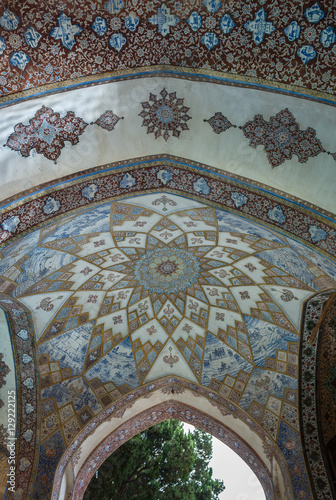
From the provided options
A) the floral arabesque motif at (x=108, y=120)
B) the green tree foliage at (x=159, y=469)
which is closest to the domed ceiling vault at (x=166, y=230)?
the floral arabesque motif at (x=108, y=120)

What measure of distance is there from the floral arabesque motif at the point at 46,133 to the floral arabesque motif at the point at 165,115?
682mm

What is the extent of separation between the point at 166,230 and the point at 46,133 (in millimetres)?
2595

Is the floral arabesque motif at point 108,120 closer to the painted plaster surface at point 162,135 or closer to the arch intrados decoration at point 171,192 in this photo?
the painted plaster surface at point 162,135

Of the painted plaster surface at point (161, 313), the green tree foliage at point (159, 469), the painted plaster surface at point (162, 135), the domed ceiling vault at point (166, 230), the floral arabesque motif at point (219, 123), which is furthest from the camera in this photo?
the green tree foliage at point (159, 469)

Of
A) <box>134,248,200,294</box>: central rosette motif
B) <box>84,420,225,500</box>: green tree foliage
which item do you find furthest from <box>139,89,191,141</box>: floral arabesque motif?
<box>84,420,225,500</box>: green tree foliage

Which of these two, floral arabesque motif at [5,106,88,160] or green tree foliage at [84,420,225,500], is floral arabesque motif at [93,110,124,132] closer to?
floral arabesque motif at [5,106,88,160]

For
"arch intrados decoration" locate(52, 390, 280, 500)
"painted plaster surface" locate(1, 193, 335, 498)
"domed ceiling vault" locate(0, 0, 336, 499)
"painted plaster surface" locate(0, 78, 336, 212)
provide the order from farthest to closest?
"arch intrados decoration" locate(52, 390, 280, 500)
"painted plaster surface" locate(1, 193, 335, 498)
"painted plaster surface" locate(0, 78, 336, 212)
"domed ceiling vault" locate(0, 0, 336, 499)

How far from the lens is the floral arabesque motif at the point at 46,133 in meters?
4.25

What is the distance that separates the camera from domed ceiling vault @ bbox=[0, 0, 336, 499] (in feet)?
12.8

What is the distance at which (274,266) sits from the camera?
6516 mm

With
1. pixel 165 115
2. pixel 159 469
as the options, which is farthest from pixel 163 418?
pixel 165 115

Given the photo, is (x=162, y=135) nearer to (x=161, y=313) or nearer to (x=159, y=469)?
(x=161, y=313)

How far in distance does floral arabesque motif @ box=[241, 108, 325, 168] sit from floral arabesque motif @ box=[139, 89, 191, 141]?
0.70 m

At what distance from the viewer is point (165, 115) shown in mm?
4633
